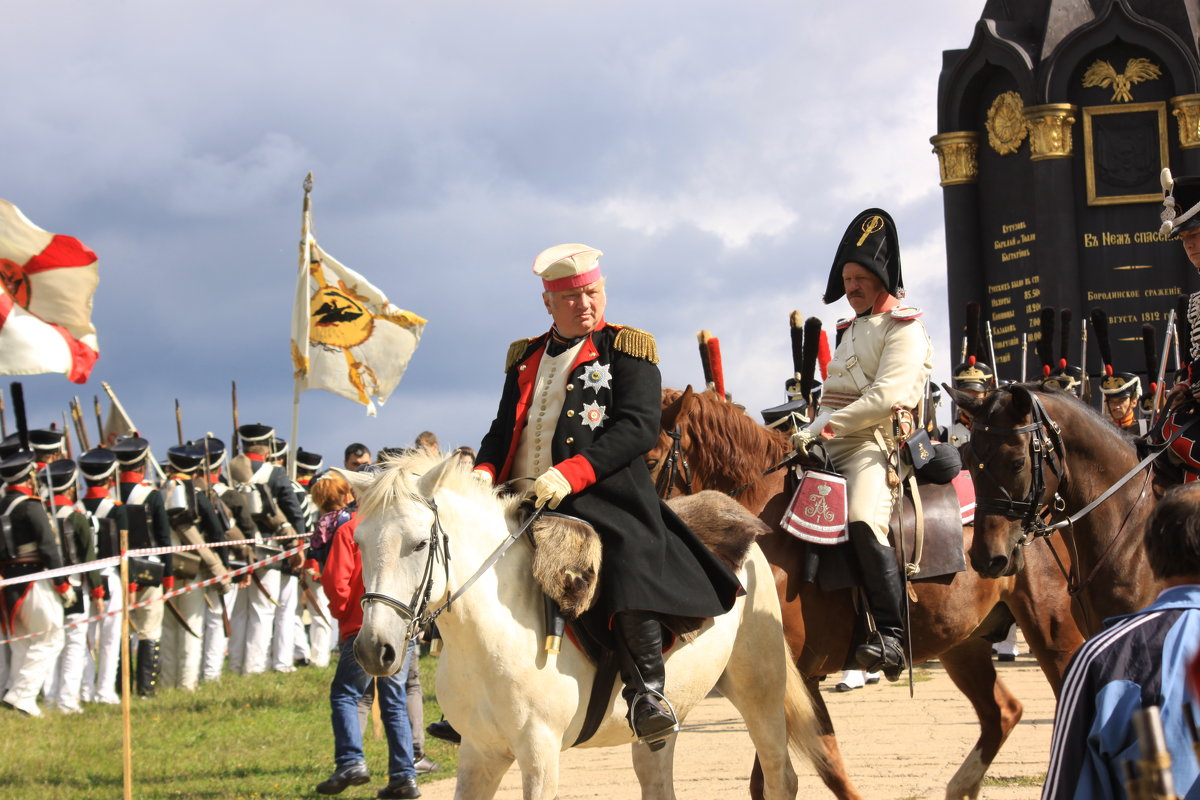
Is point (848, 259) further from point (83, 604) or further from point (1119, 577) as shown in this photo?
point (83, 604)

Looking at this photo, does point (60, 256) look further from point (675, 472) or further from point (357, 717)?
point (675, 472)

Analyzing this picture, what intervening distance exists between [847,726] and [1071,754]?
8.18 meters

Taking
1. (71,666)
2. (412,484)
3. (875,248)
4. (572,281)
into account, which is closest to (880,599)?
(875,248)

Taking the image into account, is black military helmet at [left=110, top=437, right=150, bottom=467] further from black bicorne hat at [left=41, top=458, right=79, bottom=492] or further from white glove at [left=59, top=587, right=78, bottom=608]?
white glove at [left=59, top=587, right=78, bottom=608]

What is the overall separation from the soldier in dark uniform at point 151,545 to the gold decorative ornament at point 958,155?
13.5 metres

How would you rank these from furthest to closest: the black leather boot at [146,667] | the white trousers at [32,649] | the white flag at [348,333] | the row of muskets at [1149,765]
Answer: the white flag at [348,333]
the black leather boot at [146,667]
the white trousers at [32,649]
the row of muskets at [1149,765]

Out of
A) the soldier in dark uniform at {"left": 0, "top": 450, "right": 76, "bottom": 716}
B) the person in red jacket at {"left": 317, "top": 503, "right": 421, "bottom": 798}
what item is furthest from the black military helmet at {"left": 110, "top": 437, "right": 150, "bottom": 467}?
the person in red jacket at {"left": 317, "top": 503, "right": 421, "bottom": 798}

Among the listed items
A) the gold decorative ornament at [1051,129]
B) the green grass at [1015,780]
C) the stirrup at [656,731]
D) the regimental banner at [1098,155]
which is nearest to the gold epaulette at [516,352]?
the stirrup at [656,731]

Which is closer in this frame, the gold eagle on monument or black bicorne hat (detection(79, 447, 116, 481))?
black bicorne hat (detection(79, 447, 116, 481))

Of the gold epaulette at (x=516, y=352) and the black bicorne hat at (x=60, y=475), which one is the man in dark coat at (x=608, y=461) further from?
the black bicorne hat at (x=60, y=475)

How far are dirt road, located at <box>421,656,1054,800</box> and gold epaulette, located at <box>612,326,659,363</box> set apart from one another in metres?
3.58

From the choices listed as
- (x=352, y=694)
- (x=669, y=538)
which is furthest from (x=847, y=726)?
(x=669, y=538)

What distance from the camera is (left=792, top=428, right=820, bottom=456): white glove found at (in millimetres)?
6973

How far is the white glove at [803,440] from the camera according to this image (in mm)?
6973
